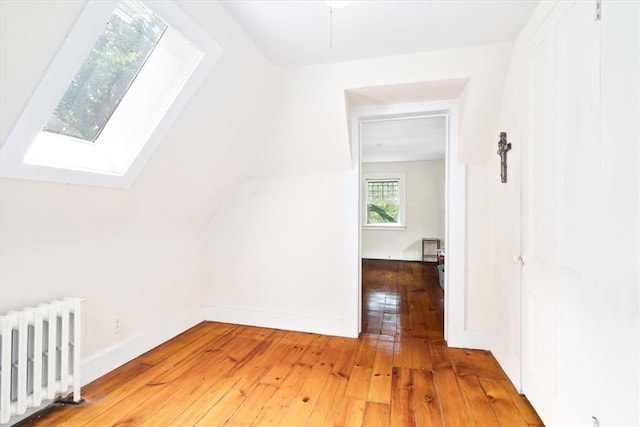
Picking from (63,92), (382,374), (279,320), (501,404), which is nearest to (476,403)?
(501,404)

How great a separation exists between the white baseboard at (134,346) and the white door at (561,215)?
2.67 meters

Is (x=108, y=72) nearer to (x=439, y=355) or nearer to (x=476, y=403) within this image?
(x=476, y=403)

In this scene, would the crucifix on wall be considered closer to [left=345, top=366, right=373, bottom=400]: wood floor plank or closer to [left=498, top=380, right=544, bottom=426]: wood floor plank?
[left=498, top=380, right=544, bottom=426]: wood floor plank

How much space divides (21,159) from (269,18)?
141 cm

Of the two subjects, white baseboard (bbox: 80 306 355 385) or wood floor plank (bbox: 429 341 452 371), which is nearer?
white baseboard (bbox: 80 306 355 385)

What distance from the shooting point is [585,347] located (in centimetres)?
116

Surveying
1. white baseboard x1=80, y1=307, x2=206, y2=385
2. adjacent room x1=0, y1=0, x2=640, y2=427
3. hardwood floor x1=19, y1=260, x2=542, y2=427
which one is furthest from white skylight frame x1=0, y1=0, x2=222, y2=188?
hardwood floor x1=19, y1=260, x2=542, y2=427

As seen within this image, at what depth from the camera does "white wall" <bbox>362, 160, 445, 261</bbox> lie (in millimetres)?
6461

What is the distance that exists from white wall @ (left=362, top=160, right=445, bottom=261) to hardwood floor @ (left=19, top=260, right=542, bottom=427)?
3939mm

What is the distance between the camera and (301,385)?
1.93 metres

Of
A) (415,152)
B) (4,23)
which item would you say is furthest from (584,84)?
(415,152)

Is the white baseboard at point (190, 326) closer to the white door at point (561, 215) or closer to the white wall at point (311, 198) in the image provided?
the white wall at point (311, 198)

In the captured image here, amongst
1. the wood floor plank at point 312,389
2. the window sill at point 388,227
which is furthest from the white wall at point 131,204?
the window sill at point 388,227

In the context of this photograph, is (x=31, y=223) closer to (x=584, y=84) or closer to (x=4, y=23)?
(x=4, y=23)
